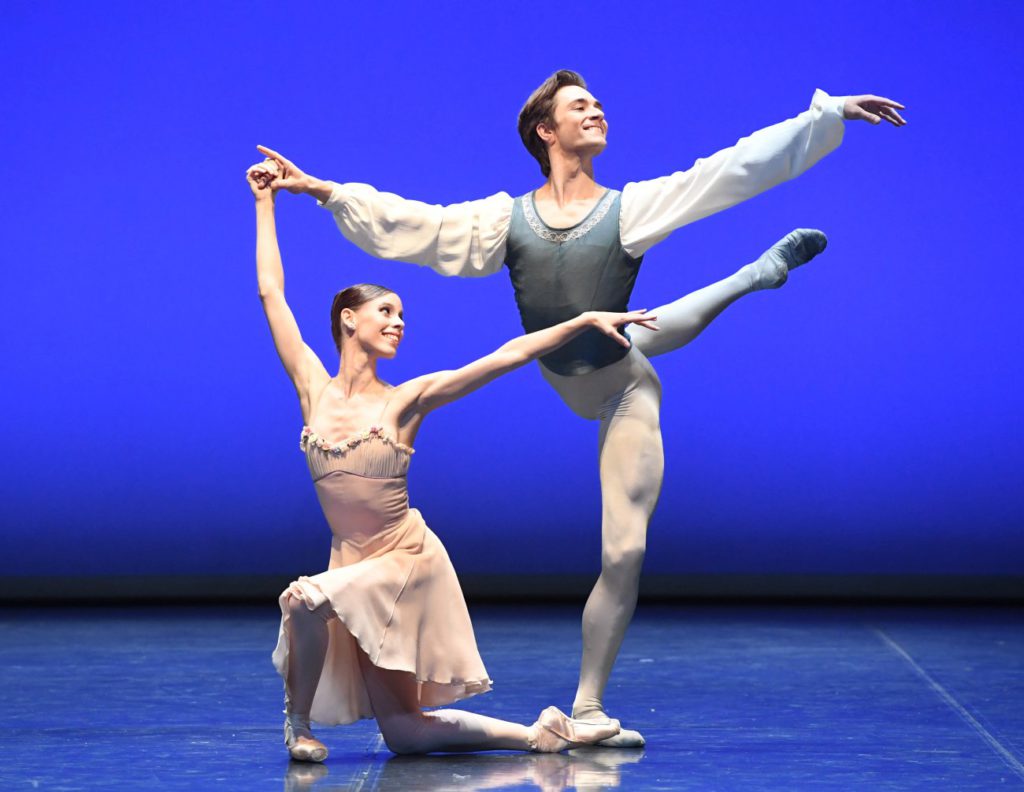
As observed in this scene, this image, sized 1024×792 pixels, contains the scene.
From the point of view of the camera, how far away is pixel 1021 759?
12.1 ft

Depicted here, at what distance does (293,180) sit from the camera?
3908mm

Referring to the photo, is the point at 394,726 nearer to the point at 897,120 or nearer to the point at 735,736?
the point at 735,736

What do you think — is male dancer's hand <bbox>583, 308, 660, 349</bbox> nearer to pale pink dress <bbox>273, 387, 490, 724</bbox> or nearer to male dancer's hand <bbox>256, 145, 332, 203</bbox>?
pale pink dress <bbox>273, 387, 490, 724</bbox>

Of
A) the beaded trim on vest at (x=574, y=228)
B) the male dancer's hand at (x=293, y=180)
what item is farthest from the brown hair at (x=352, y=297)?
the beaded trim on vest at (x=574, y=228)

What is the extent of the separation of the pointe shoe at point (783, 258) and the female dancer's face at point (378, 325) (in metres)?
1.06

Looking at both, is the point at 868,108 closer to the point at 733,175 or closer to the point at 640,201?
the point at 733,175

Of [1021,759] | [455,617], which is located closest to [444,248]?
[455,617]

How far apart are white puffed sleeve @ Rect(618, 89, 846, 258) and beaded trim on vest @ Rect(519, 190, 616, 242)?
0.04m

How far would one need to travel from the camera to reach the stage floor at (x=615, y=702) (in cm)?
348

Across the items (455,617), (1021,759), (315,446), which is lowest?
(1021,759)

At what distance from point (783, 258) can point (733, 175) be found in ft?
2.10

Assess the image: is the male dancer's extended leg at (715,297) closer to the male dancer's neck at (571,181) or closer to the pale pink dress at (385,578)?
the male dancer's neck at (571,181)

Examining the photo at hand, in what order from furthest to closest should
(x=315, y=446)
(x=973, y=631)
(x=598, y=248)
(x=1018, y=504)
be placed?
(x=1018, y=504), (x=973, y=631), (x=598, y=248), (x=315, y=446)

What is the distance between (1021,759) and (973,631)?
8.93 feet
